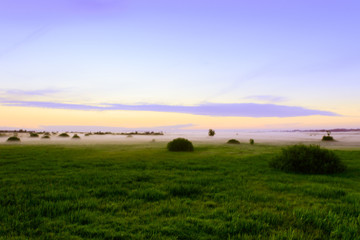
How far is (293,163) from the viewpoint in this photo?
Result: 12.2m

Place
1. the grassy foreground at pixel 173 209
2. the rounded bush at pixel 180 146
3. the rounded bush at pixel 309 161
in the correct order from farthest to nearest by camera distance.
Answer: the rounded bush at pixel 180 146 → the rounded bush at pixel 309 161 → the grassy foreground at pixel 173 209

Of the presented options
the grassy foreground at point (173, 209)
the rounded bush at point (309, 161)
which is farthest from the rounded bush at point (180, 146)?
the grassy foreground at point (173, 209)

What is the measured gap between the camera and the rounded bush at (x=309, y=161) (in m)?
11.7

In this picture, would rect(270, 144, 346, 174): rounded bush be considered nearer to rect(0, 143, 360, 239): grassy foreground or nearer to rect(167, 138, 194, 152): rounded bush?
rect(0, 143, 360, 239): grassy foreground

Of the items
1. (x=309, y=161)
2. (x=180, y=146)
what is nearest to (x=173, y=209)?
(x=309, y=161)

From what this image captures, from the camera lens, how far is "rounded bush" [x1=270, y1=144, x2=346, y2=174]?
11.7 metres

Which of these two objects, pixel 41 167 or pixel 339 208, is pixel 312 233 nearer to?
pixel 339 208

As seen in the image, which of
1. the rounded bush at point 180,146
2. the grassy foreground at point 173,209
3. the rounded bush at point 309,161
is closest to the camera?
the grassy foreground at point 173,209

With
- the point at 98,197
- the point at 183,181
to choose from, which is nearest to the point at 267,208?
the point at 183,181

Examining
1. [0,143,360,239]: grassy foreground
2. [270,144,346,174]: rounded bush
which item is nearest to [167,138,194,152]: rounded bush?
[270,144,346,174]: rounded bush

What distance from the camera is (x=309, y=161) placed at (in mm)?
11852

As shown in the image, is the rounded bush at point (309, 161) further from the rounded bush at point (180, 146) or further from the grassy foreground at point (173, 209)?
the rounded bush at point (180, 146)

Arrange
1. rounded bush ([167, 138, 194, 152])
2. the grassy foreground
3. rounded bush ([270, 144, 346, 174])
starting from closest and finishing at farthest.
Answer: the grassy foreground → rounded bush ([270, 144, 346, 174]) → rounded bush ([167, 138, 194, 152])

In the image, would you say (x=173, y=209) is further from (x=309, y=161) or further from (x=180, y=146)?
(x=180, y=146)
